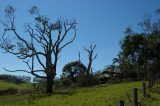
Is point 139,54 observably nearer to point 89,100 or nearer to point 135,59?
point 135,59

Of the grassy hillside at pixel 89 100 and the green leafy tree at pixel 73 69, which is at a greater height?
the green leafy tree at pixel 73 69

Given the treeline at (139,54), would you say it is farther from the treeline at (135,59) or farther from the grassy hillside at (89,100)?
the grassy hillside at (89,100)

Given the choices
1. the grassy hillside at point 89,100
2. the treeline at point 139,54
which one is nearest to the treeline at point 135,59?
the treeline at point 139,54

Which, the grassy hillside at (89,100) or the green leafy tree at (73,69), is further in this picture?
the green leafy tree at (73,69)

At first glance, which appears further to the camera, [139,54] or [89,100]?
[139,54]

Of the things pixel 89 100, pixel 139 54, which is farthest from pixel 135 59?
pixel 89 100

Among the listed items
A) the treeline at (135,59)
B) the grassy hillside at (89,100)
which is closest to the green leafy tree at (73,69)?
the treeline at (135,59)

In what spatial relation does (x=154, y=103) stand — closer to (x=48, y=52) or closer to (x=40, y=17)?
(x=48, y=52)

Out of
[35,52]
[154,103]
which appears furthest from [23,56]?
[154,103]

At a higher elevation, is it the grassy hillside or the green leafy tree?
the green leafy tree

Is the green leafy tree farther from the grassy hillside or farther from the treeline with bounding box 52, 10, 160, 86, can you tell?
the grassy hillside

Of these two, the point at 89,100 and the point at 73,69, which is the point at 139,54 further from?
the point at 89,100

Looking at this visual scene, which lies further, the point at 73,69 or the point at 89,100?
the point at 73,69

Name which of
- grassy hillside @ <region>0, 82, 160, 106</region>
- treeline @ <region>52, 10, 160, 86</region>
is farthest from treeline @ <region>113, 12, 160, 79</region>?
grassy hillside @ <region>0, 82, 160, 106</region>
